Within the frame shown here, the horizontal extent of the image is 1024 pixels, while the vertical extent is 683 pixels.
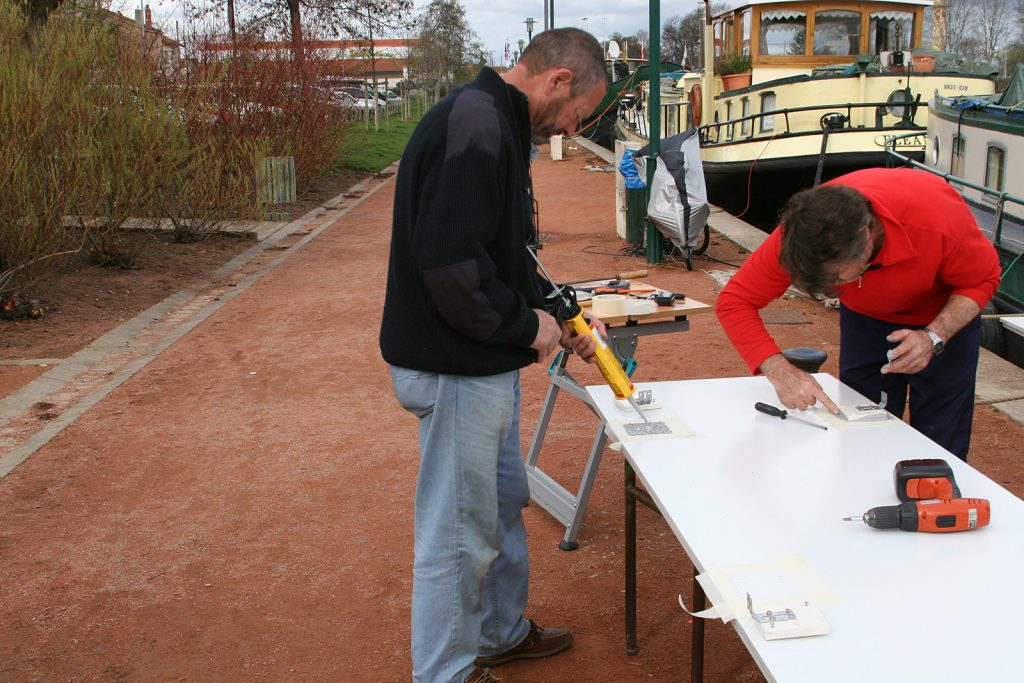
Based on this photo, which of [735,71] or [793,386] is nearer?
[793,386]

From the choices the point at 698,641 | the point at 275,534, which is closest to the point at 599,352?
the point at 698,641

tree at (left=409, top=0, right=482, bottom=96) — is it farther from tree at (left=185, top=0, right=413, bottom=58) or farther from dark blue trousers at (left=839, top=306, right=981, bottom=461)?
dark blue trousers at (left=839, top=306, right=981, bottom=461)

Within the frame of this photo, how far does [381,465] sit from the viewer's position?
529cm

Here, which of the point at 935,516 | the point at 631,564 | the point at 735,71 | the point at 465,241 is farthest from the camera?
the point at 735,71

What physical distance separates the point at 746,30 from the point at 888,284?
559 inches

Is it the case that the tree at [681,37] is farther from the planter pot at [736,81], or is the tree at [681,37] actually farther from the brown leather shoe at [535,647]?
the brown leather shoe at [535,647]

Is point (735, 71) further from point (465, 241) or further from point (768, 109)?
point (465, 241)

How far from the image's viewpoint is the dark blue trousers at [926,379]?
3383 mm

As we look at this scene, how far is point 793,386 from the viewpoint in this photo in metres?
3.09

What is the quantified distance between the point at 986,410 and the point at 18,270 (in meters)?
7.43

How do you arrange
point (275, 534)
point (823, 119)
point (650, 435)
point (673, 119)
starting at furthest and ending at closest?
point (673, 119) < point (823, 119) < point (275, 534) < point (650, 435)

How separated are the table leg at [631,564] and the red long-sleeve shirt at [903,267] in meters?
0.57

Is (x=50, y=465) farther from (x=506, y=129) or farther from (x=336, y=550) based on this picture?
(x=506, y=129)

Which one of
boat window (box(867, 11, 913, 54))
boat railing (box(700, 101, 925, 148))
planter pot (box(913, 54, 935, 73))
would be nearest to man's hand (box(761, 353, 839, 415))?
boat railing (box(700, 101, 925, 148))
